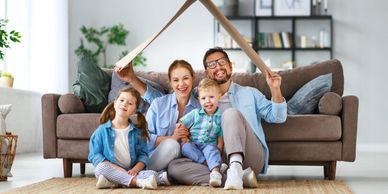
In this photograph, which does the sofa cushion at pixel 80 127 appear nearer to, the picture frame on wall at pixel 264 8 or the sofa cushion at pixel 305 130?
the sofa cushion at pixel 305 130

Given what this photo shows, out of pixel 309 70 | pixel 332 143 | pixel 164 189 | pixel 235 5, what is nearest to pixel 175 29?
pixel 235 5

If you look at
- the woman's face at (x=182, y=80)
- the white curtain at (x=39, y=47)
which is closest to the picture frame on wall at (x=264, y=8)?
the white curtain at (x=39, y=47)

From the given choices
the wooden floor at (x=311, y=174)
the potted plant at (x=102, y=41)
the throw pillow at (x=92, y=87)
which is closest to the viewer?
the wooden floor at (x=311, y=174)

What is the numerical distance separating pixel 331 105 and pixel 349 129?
18cm

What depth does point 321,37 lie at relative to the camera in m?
9.37

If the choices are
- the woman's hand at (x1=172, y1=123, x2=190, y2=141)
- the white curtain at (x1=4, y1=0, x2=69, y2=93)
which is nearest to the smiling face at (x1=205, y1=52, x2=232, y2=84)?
the woman's hand at (x1=172, y1=123, x2=190, y2=141)

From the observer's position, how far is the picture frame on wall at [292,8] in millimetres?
9305

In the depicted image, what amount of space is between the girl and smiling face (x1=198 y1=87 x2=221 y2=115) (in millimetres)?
330

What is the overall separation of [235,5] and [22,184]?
5.66 metres

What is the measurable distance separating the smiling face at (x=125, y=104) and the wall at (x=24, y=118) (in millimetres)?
3405

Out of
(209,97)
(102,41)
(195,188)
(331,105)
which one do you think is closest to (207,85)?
(209,97)

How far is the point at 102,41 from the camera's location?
31.6ft

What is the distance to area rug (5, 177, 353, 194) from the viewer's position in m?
3.63

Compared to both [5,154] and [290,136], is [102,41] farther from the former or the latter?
[290,136]
